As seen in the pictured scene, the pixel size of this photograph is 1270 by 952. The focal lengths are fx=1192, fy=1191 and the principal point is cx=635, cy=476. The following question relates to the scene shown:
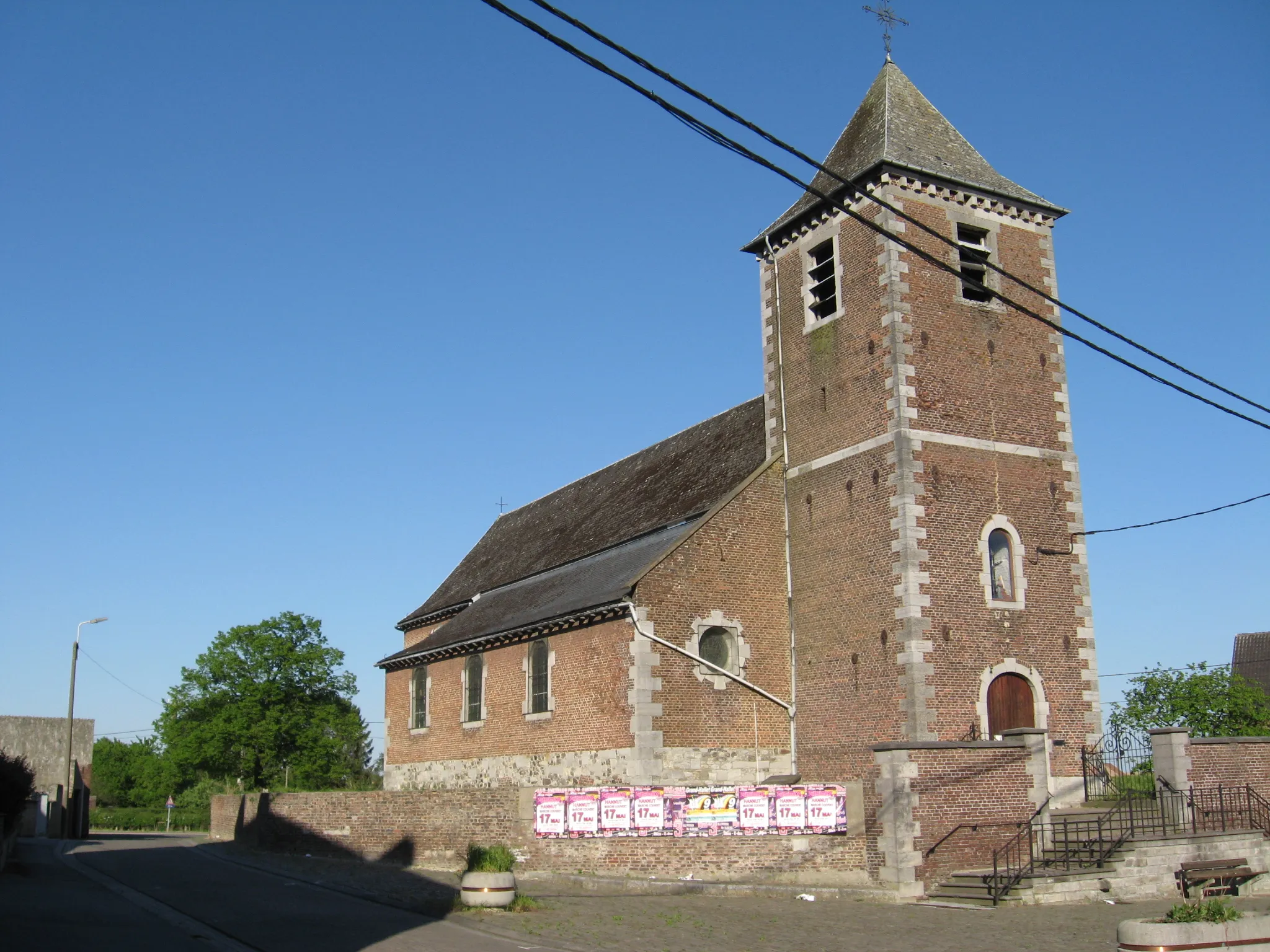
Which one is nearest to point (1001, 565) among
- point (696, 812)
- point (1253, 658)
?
point (696, 812)

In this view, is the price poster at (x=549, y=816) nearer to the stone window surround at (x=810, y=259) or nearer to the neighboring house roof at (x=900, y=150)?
the stone window surround at (x=810, y=259)

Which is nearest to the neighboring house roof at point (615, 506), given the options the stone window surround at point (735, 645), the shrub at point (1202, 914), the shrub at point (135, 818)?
the stone window surround at point (735, 645)

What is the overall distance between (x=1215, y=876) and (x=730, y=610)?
357 inches

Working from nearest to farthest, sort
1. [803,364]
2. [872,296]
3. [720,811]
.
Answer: [720,811], [872,296], [803,364]

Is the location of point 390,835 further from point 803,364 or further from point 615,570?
point 803,364

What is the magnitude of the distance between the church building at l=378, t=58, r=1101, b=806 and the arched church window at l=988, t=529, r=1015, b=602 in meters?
0.05

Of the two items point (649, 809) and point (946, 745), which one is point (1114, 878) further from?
point (649, 809)

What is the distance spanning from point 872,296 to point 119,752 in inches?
3308

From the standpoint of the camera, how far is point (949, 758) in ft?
56.5

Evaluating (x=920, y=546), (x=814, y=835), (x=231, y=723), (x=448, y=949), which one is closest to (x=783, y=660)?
(x=920, y=546)

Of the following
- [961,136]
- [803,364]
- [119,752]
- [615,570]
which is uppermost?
[961,136]

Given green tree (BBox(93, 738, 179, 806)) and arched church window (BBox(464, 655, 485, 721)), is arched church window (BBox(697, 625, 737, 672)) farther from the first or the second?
green tree (BBox(93, 738, 179, 806))

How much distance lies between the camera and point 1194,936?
9445mm

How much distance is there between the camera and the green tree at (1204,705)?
35.5m
